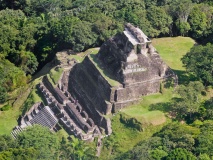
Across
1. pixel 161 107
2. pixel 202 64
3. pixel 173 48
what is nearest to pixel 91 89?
pixel 161 107

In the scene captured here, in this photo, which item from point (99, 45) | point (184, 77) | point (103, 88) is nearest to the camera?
point (103, 88)

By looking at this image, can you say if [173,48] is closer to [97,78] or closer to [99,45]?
[99,45]

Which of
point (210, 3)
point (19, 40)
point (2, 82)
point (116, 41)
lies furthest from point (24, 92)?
point (210, 3)

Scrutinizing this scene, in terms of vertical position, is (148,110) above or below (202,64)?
below

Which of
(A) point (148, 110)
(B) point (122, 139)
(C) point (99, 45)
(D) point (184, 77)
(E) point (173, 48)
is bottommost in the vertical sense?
(B) point (122, 139)

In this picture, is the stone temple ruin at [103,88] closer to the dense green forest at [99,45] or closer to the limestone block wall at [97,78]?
the limestone block wall at [97,78]

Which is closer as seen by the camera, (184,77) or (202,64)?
(202,64)
